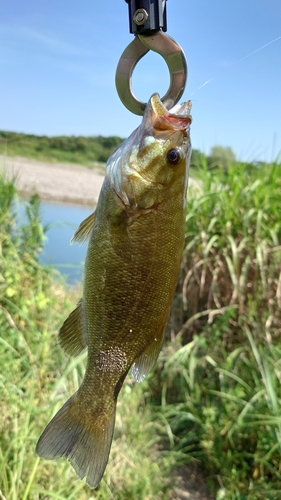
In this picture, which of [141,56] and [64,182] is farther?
[64,182]

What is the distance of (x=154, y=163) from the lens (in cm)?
113

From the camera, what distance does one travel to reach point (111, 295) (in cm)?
111

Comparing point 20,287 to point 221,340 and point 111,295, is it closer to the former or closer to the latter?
point 221,340

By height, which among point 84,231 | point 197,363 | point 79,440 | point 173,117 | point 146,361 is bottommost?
point 197,363

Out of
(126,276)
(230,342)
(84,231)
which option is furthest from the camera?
(230,342)

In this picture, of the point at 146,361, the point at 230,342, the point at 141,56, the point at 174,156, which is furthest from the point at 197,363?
the point at 141,56

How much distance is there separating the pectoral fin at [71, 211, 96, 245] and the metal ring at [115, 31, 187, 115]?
0.31m

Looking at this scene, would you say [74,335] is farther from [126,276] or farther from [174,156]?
[174,156]

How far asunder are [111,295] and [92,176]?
25.1 metres

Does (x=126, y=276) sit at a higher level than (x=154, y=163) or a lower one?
lower

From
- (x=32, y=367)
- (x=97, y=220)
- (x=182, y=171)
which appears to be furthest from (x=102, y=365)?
(x=32, y=367)

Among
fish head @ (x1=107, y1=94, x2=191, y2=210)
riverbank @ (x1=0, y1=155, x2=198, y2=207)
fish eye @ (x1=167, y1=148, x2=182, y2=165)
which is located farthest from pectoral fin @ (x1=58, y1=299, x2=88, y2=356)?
riverbank @ (x1=0, y1=155, x2=198, y2=207)

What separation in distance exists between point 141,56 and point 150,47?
1.9 inches

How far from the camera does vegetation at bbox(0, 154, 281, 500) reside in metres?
2.52
